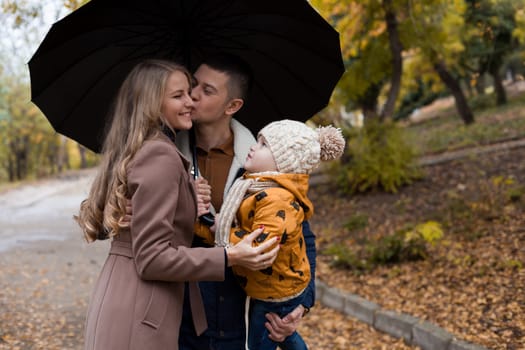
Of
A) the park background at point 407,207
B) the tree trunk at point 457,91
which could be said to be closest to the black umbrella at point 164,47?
the park background at point 407,207

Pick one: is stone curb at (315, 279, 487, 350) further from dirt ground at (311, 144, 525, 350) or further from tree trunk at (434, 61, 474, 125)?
tree trunk at (434, 61, 474, 125)

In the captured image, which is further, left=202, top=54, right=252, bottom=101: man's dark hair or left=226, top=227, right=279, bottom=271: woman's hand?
left=202, top=54, right=252, bottom=101: man's dark hair

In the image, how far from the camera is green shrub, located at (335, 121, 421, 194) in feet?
34.1

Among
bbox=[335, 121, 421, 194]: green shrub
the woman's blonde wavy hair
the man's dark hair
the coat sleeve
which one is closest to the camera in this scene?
the coat sleeve

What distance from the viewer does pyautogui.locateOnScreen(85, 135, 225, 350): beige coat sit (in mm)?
1858

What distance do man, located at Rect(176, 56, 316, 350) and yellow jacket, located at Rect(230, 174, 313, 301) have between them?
16cm

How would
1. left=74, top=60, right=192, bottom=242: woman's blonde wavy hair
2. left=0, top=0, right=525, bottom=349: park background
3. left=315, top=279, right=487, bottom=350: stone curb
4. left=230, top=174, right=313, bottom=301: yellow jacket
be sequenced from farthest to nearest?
left=0, top=0, right=525, bottom=349: park background, left=315, top=279, right=487, bottom=350: stone curb, left=230, top=174, right=313, bottom=301: yellow jacket, left=74, top=60, right=192, bottom=242: woman's blonde wavy hair

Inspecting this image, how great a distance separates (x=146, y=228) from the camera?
1.84 m

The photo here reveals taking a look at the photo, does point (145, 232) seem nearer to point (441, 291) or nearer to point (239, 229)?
point (239, 229)

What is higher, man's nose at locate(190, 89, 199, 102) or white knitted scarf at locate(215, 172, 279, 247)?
man's nose at locate(190, 89, 199, 102)

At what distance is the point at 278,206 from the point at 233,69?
744 millimetres

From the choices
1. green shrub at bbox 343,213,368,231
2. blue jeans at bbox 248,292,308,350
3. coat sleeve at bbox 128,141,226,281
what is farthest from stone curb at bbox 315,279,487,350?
coat sleeve at bbox 128,141,226,281

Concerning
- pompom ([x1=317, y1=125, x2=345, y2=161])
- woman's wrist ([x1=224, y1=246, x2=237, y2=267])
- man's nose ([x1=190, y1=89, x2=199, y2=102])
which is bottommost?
woman's wrist ([x1=224, y1=246, x2=237, y2=267])

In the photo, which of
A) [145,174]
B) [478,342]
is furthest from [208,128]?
[478,342]
